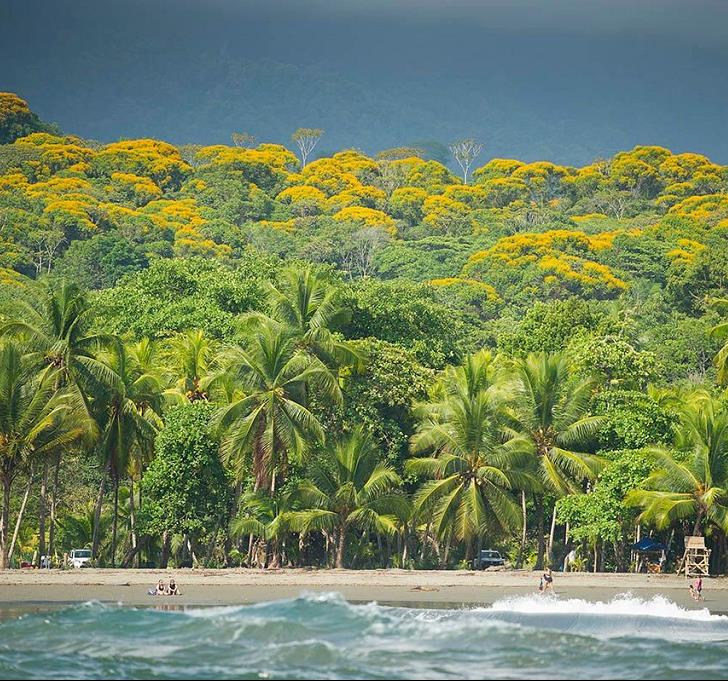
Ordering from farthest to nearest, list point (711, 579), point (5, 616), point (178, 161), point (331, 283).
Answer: point (178, 161)
point (331, 283)
point (711, 579)
point (5, 616)

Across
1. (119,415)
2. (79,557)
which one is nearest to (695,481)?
(119,415)

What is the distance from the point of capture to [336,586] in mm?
41281

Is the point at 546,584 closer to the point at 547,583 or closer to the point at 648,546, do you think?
the point at 547,583

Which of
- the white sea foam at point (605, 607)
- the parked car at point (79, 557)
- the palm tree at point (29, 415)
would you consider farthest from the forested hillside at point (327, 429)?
the white sea foam at point (605, 607)

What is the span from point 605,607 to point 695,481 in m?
8.61

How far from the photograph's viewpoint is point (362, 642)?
3042cm

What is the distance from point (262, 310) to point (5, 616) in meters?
26.5

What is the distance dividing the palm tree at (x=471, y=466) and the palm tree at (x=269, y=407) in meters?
4.10

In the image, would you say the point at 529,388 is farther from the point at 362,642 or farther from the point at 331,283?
the point at 362,642

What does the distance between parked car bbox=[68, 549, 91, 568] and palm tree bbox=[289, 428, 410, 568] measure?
8360 mm

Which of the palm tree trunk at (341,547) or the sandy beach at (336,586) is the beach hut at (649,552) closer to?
the sandy beach at (336,586)

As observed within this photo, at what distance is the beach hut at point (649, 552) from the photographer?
4659 centimetres

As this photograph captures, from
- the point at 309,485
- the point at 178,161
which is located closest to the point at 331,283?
the point at 309,485

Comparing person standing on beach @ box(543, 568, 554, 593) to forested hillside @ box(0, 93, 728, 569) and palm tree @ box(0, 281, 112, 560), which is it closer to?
forested hillside @ box(0, 93, 728, 569)
